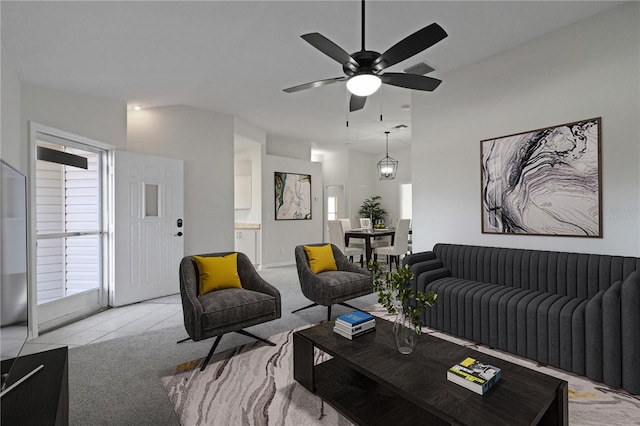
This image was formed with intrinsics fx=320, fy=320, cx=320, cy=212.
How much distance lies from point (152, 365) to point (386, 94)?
419cm

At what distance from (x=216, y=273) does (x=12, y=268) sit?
1621mm

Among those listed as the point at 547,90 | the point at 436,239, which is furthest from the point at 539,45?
the point at 436,239

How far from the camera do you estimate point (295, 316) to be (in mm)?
3627

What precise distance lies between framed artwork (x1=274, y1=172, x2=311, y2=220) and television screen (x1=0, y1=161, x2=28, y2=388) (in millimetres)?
5361

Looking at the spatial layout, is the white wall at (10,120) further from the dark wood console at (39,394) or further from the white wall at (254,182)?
the white wall at (254,182)

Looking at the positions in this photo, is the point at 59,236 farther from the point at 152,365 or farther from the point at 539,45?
the point at 539,45

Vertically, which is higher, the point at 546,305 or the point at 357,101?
the point at 357,101

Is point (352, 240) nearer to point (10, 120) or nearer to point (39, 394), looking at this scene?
point (10, 120)

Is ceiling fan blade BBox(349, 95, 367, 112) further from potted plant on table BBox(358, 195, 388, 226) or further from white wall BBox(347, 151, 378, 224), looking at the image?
potted plant on table BBox(358, 195, 388, 226)

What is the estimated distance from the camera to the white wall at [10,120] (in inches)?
101

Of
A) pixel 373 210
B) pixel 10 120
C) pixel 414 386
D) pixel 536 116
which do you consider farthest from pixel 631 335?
pixel 373 210

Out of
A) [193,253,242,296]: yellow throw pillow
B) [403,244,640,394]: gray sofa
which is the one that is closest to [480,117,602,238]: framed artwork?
[403,244,640,394]: gray sofa

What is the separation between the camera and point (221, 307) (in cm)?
251

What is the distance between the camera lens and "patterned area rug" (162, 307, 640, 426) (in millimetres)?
1836
